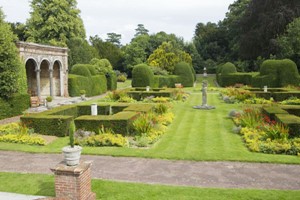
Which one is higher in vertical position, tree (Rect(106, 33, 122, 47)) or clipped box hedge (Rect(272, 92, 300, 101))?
tree (Rect(106, 33, 122, 47))

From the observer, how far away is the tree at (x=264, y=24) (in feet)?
133

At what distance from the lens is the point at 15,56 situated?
20.1m

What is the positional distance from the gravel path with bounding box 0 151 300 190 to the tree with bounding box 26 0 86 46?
37820 millimetres

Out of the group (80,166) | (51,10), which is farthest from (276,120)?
(51,10)

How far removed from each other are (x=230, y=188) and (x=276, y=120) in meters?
7.57

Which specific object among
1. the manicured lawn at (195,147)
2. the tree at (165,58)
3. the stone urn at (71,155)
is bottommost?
the manicured lawn at (195,147)

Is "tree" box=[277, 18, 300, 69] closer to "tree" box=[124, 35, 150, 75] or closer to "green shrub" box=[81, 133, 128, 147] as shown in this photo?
"tree" box=[124, 35, 150, 75]

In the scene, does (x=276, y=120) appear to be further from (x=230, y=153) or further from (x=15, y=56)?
(x=15, y=56)

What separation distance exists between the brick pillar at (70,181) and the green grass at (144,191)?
1.16 meters

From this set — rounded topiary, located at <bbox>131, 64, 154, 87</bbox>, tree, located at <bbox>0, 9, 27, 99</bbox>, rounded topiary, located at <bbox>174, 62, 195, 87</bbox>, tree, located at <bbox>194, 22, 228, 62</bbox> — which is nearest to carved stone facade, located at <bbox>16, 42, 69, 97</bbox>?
tree, located at <bbox>0, 9, 27, 99</bbox>

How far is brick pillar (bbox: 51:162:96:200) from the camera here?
6.21 metres

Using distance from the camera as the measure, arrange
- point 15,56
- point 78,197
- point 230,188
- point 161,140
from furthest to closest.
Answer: point 15,56 < point 161,140 < point 230,188 < point 78,197

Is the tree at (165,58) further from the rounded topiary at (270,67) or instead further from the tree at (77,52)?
the rounded topiary at (270,67)

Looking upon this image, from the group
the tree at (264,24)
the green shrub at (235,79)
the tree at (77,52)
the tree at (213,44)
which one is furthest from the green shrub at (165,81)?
the tree at (213,44)
